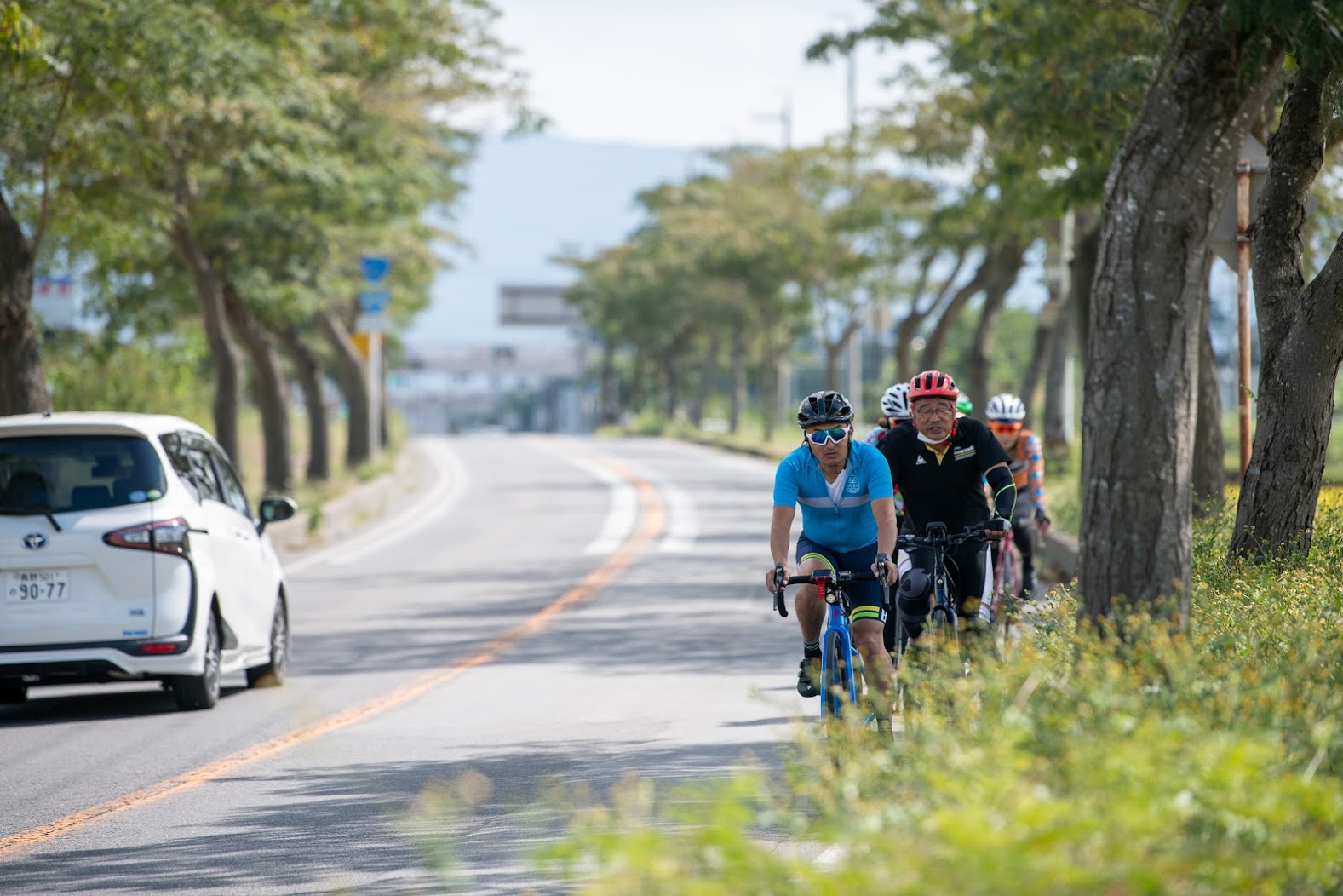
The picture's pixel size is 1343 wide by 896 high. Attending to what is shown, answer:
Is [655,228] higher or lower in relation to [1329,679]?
higher

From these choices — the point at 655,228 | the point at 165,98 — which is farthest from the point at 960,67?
the point at 655,228

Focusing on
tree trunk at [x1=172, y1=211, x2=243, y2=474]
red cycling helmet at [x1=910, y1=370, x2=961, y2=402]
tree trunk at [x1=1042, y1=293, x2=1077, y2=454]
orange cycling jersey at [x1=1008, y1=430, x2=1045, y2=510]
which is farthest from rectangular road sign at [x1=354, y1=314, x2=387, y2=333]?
red cycling helmet at [x1=910, y1=370, x2=961, y2=402]

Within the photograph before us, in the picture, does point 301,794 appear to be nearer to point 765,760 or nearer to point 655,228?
point 765,760

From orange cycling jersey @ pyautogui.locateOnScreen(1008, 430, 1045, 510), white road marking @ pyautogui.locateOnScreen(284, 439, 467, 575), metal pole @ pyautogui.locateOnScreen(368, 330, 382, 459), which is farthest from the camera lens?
metal pole @ pyautogui.locateOnScreen(368, 330, 382, 459)

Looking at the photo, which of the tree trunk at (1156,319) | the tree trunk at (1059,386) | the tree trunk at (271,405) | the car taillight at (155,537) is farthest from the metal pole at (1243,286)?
the tree trunk at (271,405)

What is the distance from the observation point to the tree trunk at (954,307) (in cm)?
3766

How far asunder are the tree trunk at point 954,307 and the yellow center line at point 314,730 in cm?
1617

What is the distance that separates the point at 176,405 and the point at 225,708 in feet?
77.5

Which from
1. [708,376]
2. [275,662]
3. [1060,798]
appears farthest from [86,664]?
[708,376]

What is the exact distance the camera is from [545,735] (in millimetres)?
11000

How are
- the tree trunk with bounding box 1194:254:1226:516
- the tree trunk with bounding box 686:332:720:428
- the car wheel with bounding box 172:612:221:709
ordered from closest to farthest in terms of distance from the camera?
the car wheel with bounding box 172:612:221:709
the tree trunk with bounding box 1194:254:1226:516
the tree trunk with bounding box 686:332:720:428

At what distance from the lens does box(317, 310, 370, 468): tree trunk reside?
143ft

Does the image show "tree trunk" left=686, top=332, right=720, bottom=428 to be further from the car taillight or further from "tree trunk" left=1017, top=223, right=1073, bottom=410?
the car taillight

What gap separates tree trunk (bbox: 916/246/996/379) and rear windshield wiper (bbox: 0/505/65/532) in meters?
27.0
